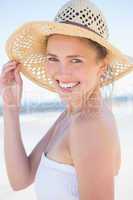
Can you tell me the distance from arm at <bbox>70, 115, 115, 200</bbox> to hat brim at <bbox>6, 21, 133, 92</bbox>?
0.24 m

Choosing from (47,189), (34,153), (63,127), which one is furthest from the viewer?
(34,153)

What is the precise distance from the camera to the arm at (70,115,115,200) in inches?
33.3

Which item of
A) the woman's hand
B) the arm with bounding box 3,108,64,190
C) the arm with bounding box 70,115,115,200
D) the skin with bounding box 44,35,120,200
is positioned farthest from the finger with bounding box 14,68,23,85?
the arm with bounding box 70,115,115,200

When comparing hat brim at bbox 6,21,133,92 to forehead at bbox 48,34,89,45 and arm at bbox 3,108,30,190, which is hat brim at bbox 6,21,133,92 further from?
arm at bbox 3,108,30,190

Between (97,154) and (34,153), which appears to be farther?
(34,153)

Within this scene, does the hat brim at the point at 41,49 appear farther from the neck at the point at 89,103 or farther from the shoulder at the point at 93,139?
the shoulder at the point at 93,139

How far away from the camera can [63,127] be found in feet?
3.58

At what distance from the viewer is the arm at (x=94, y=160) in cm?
85

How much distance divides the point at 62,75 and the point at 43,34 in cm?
16

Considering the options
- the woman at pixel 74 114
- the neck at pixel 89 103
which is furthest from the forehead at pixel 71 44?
the neck at pixel 89 103

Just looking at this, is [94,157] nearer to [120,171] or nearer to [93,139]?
[93,139]

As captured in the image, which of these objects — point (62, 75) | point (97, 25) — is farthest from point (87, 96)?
point (97, 25)

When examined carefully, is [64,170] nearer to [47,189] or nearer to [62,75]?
[47,189]

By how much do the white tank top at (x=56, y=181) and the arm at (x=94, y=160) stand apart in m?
0.05
